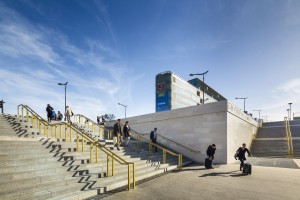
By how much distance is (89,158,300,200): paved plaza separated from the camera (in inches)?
239

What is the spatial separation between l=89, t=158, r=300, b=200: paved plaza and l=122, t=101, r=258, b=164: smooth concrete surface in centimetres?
378

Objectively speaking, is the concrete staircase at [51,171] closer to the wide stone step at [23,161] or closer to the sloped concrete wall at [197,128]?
the wide stone step at [23,161]

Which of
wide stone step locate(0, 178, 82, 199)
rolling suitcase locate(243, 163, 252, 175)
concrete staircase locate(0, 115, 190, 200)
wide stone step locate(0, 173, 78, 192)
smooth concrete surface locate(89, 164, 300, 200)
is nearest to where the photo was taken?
wide stone step locate(0, 178, 82, 199)

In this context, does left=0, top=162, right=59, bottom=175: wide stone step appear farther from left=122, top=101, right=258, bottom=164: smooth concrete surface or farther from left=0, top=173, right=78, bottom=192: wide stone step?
left=122, top=101, right=258, bottom=164: smooth concrete surface

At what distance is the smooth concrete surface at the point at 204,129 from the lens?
42.1 feet

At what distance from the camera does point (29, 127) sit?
11.2 metres

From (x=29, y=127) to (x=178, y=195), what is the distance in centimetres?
952

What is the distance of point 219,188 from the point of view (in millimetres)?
6953

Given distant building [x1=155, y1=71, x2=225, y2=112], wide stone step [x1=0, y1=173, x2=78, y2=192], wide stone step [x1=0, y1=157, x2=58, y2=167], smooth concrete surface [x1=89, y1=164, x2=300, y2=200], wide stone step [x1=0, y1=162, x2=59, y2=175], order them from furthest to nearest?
distant building [x1=155, y1=71, x2=225, y2=112]
wide stone step [x1=0, y1=157, x2=58, y2=167]
smooth concrete surface [x1=89, y1=164, x2=300, y2=200]
wide stone step [x1=0, y1=162, x2=59, y2=175]
wide stone step [x1=0, y1=173, x2=78, y2=192]

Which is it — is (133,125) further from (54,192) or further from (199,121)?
(54,192)

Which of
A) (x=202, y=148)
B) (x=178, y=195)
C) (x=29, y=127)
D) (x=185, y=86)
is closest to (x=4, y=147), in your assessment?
(x=29, y=127)


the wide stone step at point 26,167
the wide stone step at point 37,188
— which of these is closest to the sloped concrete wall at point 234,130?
the wide stone step at point 37,188

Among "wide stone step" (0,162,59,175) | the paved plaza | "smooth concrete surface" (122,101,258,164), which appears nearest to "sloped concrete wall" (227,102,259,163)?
"smooth concrete surface" (122,101,258,164)

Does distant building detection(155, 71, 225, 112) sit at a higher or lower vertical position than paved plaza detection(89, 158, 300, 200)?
higher
